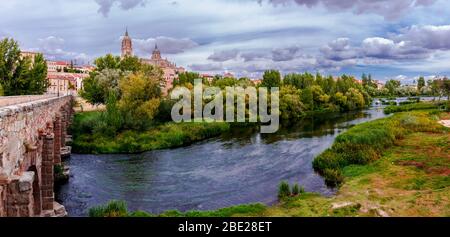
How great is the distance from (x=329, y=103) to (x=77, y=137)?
5901cm

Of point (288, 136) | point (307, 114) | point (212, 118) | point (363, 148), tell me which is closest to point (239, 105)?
point (212, 118)

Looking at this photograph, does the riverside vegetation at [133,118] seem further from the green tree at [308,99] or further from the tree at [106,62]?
the green tree at [308,99]

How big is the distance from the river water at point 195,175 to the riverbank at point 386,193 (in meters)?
1.85

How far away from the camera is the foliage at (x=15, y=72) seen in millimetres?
38281

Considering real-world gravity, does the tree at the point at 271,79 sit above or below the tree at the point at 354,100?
above

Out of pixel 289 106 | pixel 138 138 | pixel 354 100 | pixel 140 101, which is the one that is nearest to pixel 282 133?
pixel 140 101

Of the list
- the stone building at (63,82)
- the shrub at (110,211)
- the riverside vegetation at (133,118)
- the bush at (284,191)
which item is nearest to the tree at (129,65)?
the riverside vegetation at (133,118)

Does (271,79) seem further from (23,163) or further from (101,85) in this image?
(23,163)

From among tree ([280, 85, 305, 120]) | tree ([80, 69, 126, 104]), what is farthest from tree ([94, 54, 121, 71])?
tree ([280, 85, 305, 120])

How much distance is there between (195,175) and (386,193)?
40.9 ft

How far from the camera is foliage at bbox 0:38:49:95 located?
3828 centimetres
